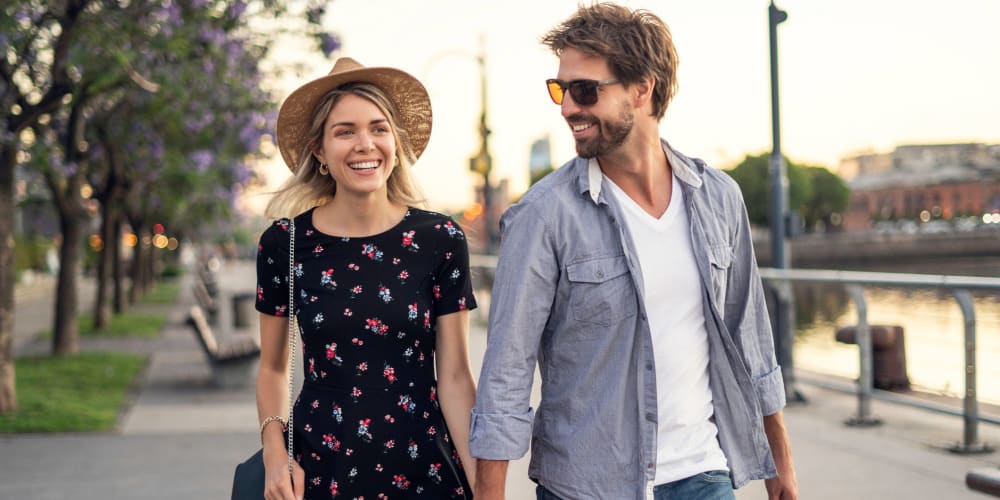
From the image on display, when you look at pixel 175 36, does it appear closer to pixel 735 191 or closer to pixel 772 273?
pixel 772 273

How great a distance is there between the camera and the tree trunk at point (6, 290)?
9.11m

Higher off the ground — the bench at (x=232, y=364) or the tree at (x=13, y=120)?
the tree at (x=13, y=120)

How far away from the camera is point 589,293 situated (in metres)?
2.57

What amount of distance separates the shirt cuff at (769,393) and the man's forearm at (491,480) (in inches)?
29.1

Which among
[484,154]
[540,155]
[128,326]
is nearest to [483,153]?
[484,154]

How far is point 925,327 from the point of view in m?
8.41

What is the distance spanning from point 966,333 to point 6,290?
7.63 meters

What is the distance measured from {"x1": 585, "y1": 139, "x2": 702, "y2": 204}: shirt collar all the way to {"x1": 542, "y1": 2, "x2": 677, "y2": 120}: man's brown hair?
23 centimetres

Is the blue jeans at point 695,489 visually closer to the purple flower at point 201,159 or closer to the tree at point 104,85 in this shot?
the tree at point 104,85

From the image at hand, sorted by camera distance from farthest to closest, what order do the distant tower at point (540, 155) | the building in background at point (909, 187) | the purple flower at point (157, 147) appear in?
the distant tower at point (540, 155)
the building in background at point (909, 187)
the purple flower at point (157, 147)

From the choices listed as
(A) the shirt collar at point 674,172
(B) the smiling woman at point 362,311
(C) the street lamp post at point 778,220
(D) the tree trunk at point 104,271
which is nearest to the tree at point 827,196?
(D) the tree trunk at point 104,271

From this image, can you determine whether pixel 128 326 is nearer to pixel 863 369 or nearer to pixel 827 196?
pixel 863 369

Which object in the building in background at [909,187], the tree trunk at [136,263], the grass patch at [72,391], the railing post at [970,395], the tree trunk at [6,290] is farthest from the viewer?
the building in background at [909,187]

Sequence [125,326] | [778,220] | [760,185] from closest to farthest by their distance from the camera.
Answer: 1. [778,220]
2. [125,326]
3. [760,185]
